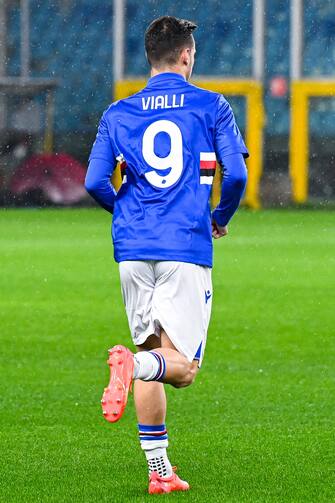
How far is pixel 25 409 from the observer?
7750 millimetres

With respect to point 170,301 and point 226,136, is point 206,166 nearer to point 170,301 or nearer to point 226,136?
point 226,136

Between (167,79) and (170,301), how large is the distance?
0.87 metres

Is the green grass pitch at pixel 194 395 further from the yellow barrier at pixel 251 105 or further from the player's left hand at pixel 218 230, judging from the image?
the yellow barrier at pixel 251 105

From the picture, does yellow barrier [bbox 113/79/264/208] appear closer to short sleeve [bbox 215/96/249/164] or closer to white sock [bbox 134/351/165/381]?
short sleeve [bbox 215/96/249/164]

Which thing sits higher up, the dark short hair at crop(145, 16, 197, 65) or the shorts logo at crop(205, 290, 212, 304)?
the dark short hair at crop(145, 16, 197, 65)

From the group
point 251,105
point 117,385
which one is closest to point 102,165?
point 117,385

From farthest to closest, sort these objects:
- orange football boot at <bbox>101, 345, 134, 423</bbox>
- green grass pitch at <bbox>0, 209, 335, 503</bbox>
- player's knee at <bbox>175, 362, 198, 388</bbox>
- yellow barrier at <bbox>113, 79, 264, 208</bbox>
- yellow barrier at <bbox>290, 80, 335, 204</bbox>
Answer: yellow barrier at <bbox>113, 79, 264, 208</bbox> < yellow barrier at <bbox>290, 80, 335, 204</bbox> < green grass pitch at <bbox>0, 209, 335, 503</bbox> < player's knee at <bbox>175, 362, 198, 388</bbox> < orange football boot at <bbox>101, 345, 134, 423</bbox>

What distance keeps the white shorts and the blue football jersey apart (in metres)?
0.05

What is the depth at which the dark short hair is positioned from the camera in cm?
550

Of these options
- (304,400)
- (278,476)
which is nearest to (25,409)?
(304,400)

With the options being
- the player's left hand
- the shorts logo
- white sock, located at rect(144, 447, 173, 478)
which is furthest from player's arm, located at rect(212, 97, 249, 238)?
white sock, located at rect(144, 447, 173, 478)

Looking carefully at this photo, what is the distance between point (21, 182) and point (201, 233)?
28.4m

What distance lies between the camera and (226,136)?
543cm

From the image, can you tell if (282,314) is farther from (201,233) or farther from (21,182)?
(21,182)
